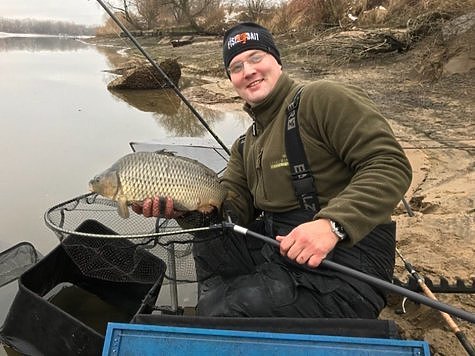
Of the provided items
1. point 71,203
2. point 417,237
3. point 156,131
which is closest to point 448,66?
point 156,131

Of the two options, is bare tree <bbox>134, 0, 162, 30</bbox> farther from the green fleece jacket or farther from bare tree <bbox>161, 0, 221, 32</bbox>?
the green fleece jacket

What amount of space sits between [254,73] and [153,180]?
67 cm

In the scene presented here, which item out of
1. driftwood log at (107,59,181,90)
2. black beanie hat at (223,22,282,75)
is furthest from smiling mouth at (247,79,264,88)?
driftwood log at (107,59,181,90)

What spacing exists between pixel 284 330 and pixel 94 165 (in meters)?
4.84

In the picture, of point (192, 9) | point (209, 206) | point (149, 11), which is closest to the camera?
point (209, 206)

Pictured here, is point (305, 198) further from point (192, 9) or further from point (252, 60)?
point (192, 9)

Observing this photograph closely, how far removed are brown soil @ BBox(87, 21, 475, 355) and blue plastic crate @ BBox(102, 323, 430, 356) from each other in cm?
106

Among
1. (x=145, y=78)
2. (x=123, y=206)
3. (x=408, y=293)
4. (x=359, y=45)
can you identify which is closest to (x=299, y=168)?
(x=408, y=293)

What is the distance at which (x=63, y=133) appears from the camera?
808 cm

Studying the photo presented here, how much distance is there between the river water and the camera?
195 inches

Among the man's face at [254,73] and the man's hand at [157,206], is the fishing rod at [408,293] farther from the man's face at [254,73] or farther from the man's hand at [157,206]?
the man's face at [254,73]

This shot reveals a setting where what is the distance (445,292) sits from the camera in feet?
8.69

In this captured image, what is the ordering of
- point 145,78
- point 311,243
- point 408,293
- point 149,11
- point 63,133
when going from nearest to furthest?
1. point 408,293
2. point 311,243
3. point 63,133
4. point 145,78
5. point 149,11

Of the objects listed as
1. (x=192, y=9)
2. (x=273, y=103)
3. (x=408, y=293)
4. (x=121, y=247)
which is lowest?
(x=121, y=247)
